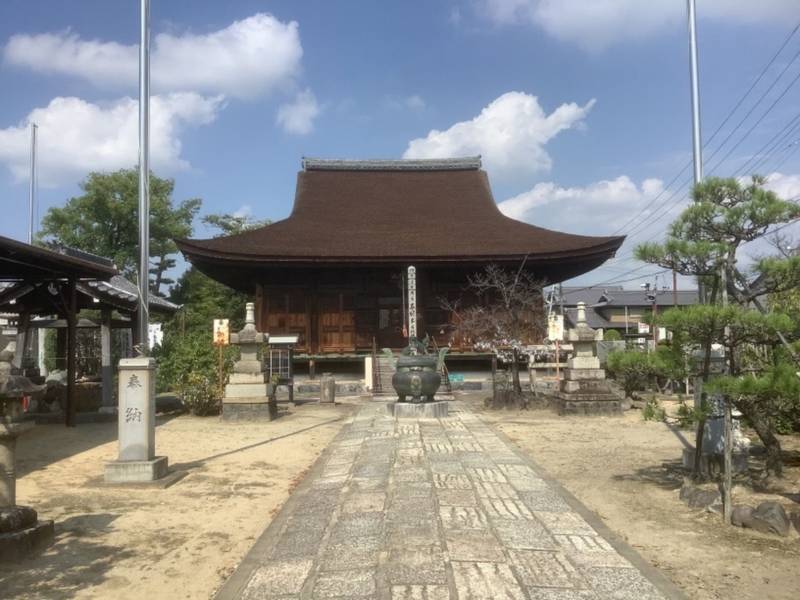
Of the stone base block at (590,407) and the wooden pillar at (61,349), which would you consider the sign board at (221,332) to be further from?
the wooden pillar at (61,349)

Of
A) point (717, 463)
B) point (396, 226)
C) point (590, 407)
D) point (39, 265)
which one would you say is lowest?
point (590, 407)

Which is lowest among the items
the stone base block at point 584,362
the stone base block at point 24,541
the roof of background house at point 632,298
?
the stone base block at point 24,541

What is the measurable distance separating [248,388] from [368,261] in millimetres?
7069

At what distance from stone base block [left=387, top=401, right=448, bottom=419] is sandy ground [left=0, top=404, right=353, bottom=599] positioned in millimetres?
2231

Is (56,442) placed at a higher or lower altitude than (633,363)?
lower

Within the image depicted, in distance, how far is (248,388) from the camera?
13.4 meters

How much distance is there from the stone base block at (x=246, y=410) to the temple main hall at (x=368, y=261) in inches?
260

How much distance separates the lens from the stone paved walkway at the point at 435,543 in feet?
12.7

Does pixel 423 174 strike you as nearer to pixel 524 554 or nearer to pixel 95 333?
pixel 95 333

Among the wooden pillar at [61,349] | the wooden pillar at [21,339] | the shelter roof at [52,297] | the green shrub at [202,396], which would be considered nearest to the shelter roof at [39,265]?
the shelter roof at [52,297]

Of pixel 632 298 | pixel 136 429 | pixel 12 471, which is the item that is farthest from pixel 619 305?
pixel 12 471

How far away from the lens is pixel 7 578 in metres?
4.30

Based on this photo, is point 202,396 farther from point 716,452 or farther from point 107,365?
point 716,452

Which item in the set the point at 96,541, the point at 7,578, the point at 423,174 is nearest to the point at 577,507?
the point at 96,541
